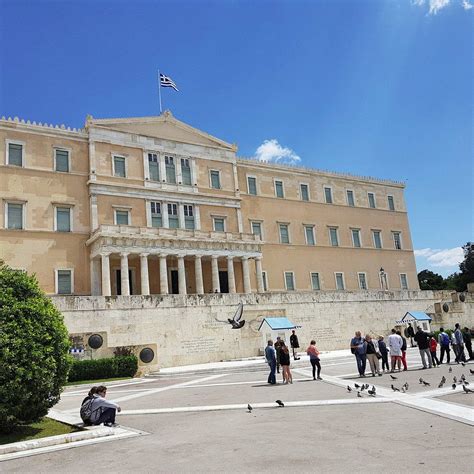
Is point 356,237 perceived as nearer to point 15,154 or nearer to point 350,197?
point 350,197

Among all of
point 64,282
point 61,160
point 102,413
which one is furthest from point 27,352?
point 61,160

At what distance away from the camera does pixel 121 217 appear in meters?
38.1

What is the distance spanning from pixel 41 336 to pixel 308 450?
235 inches

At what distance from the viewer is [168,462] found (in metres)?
7.29

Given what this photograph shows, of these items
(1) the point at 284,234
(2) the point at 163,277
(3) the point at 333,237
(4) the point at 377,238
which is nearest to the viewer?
(2) the point at 163,277

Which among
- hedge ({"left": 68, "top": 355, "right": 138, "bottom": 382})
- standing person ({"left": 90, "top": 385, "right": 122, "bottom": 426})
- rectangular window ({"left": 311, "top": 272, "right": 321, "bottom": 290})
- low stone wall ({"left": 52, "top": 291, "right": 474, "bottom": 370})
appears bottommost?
standing person ({"left": 90, "top": 385, "right": 122, "bottom": 426})

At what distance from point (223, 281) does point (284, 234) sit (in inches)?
351

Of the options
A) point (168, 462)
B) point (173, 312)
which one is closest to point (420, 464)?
point (168, 462)

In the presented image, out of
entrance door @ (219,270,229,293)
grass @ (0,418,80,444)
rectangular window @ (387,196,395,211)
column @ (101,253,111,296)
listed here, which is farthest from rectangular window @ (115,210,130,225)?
rectangular window @ (387,196,395,211)

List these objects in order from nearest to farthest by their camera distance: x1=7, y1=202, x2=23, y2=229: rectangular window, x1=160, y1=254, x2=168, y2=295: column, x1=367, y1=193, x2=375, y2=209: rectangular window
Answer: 1. x1=7, y1=202, x2=23, y2=229: rectangular window
2. x1=160, y1=254, x2=168, y2=295: column
3. x1=367, y1=193, x2=375, y2=209: rectangular window

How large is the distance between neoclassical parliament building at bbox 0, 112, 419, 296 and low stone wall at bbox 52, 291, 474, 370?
6352 millimetres

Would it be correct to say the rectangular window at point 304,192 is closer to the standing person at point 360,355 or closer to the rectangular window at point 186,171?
the rectangular window at point 186,171

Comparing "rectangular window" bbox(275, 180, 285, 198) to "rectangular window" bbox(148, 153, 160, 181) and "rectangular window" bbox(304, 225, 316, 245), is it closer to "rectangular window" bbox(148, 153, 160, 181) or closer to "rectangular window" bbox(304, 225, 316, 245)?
"rectangular window" bbox(304, 225, 316, 245)

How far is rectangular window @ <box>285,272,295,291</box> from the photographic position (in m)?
45.5
